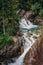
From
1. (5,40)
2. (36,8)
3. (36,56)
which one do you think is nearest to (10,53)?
(5,40)

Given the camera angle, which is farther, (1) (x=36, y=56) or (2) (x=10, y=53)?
(2) (x=10, y=53)

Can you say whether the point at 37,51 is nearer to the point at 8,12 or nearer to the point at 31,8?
the point at 8,12

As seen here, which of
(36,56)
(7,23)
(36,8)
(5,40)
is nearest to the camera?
(36,56)

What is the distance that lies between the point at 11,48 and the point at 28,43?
2207 mm

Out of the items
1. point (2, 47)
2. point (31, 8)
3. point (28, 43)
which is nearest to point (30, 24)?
point (31, 8)

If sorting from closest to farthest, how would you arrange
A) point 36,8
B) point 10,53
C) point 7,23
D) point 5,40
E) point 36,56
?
point 36,56 < point 10,53 < point 5,40 < point 7,23 < point 36,8

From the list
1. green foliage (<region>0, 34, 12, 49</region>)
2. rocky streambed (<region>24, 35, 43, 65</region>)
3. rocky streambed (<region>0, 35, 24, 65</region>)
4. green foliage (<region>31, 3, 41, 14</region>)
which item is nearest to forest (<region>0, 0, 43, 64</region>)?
green foliage (<region>0, 34, 12, 49</region>)

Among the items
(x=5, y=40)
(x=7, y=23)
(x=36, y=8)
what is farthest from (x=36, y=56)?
(x=36, y=8)

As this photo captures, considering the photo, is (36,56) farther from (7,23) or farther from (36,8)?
(36,8)

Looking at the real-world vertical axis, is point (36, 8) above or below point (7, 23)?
above

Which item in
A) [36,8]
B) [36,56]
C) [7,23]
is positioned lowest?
[7,23]

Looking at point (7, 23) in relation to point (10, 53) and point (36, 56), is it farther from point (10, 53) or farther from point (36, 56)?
point (36, 56)

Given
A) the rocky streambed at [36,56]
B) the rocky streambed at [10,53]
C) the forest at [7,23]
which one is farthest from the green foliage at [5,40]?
the rocky streambed at [36,56]

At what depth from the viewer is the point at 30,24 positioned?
939 inches
